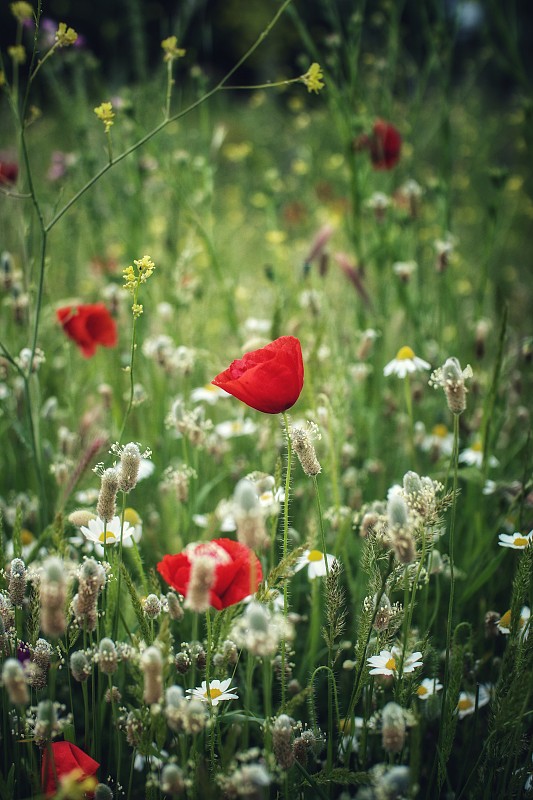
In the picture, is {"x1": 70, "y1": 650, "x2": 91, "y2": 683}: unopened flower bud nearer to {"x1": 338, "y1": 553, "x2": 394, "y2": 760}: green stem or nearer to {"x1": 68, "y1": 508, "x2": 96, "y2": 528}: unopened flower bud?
{"x1": 68, "y1": 508, "x2": 96, "y2": 528}: unopened flower bud

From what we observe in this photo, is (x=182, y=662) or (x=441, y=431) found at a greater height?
(x=441, y=431)

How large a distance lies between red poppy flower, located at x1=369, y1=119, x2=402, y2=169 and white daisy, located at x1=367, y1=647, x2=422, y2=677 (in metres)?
1.47

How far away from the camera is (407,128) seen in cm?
193

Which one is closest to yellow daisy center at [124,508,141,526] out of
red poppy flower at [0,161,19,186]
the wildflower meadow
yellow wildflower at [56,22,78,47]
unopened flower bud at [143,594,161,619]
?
the wildflower meadow

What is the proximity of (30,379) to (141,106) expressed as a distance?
4.37 ft

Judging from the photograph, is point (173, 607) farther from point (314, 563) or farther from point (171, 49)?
point (171, 49)

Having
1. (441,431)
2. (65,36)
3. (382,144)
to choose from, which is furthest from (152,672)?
(382,144)

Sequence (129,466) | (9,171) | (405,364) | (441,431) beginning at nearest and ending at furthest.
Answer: (129,466) → (405,364) → (441,431) → (9,171)

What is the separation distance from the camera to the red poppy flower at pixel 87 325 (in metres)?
1.47

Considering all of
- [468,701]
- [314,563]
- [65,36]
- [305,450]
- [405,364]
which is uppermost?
[65,36]

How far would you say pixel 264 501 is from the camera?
1.20 metres

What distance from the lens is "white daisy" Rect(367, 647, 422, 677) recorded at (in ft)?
2.91

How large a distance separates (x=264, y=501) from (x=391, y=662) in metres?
0.36

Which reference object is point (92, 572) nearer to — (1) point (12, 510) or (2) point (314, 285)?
(1) point (12, 510)
